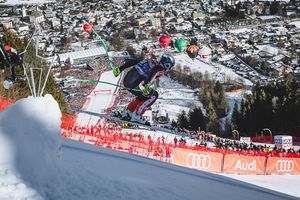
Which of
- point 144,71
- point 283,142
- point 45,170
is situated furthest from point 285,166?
point 45,170

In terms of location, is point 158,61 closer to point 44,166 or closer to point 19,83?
point 44,166

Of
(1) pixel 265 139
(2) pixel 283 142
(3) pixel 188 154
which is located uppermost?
(3) pixel 188 154

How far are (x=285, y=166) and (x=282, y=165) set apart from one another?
118mm

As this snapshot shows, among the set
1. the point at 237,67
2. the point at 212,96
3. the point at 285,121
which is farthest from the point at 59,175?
the point at 237,67

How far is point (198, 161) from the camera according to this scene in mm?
11656

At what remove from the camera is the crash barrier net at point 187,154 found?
11422 mm

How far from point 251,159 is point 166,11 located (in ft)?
280

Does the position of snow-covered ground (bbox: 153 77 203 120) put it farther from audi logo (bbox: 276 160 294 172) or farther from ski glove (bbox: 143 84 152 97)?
ski glove (bbox: 143 84 152 97)

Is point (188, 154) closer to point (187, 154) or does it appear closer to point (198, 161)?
point (187, 154)

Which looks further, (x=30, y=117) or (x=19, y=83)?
(x=19, y=83)

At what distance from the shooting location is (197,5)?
107 meters

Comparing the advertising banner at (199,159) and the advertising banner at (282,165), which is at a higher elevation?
the advertising banner at (199,159)

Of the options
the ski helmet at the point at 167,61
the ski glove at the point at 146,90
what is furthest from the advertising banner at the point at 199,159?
the ski helmet at the point at 167,61

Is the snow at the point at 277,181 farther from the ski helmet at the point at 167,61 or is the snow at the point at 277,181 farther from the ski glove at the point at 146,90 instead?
the ski helmet at the point at 167,61
